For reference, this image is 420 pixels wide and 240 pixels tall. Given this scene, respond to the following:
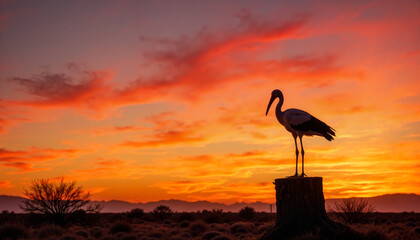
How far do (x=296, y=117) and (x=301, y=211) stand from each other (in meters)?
3.42

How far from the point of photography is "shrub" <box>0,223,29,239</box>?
20.8 m

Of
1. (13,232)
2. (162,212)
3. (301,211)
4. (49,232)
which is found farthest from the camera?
(162,212)

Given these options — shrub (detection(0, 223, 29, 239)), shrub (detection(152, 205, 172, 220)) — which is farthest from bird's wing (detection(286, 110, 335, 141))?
shrub (detection(152, 205, 172, 220))

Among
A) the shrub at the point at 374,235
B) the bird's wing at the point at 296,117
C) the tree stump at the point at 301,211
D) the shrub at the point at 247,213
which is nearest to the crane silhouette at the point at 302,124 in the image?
the bird's wing at the point at 296,117

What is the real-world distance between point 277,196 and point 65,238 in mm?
10769

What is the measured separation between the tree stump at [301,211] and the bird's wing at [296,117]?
2.18 meters

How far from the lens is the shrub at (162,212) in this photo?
2150 inches

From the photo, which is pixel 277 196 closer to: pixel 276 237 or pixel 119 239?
pixel 276 237

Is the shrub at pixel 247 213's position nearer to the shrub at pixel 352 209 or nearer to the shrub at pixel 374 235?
the shrub at pixel 352 209

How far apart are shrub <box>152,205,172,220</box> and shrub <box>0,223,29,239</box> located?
111 feet

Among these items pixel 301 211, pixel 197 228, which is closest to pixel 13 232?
pixel 197 228

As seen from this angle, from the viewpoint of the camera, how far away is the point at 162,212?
5550 centimetres

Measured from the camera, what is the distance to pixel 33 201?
2891 centimetres

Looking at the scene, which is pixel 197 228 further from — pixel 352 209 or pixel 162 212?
pixel 162 212
